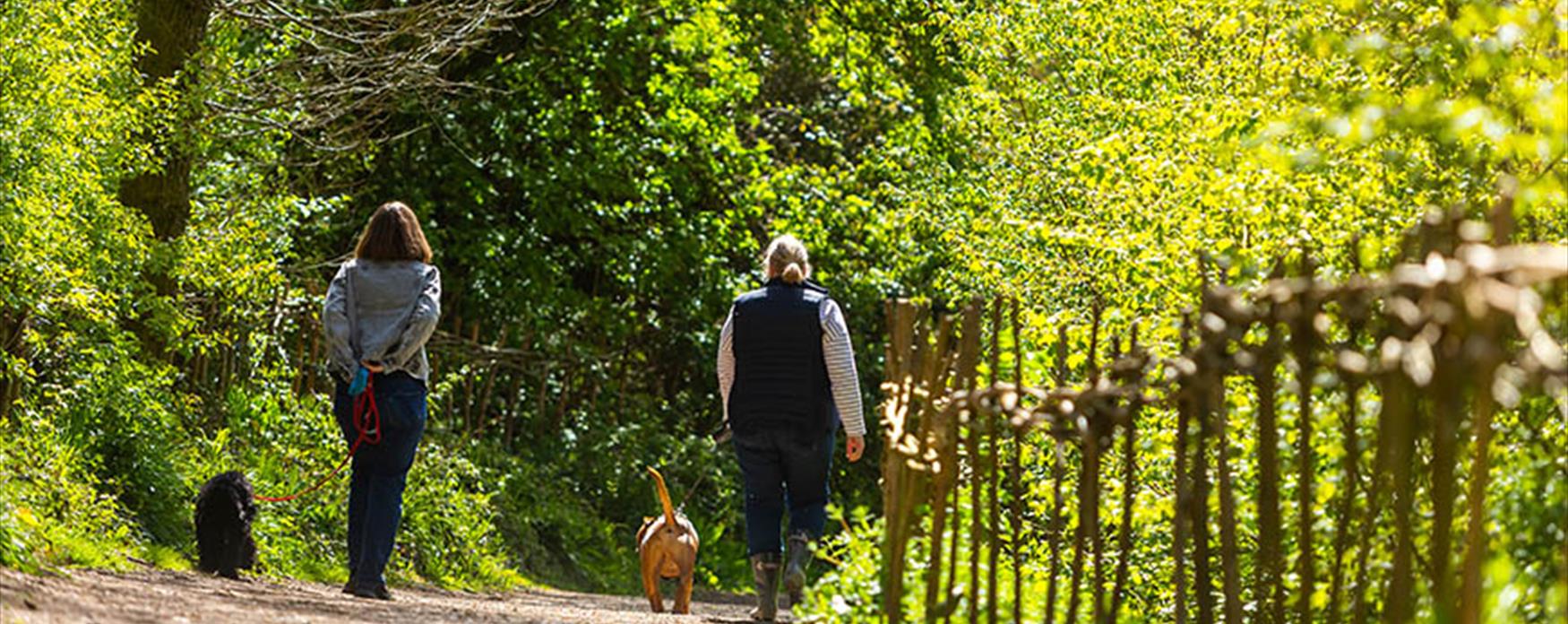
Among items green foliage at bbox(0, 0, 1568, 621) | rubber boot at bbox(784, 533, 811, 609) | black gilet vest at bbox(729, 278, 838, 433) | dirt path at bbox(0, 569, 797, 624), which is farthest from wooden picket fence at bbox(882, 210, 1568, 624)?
dirt path at bbox(0, 569, 797, 624)

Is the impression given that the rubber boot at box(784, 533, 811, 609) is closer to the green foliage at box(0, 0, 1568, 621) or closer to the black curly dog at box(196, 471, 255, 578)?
the green foliage at box(0, 0, 1568, 621)

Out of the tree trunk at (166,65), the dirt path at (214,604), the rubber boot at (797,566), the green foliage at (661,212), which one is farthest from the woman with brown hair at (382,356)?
the tree trunk at (166,65)

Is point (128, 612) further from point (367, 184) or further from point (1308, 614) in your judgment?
point (367, 184)

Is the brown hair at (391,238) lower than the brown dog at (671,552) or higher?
higher

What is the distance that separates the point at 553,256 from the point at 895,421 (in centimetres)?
1347

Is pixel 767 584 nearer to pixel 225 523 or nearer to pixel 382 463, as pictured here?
pixel 382 463

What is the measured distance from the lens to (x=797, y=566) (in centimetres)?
1002

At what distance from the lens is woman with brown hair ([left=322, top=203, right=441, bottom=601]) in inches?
383

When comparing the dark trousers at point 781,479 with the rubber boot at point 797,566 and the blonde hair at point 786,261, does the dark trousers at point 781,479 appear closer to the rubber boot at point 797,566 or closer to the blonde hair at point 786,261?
the rubber boot at point 797,566

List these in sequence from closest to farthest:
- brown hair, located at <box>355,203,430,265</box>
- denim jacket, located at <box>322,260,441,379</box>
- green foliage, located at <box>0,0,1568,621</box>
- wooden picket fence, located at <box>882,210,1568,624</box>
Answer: wooden picket fence, located at <box>882,210,1568,624</box> < green foliage, located at <box>0,0,1568,621</box> < denim jacket, located at <box>322,260,441,379</box> < brown hair, located at <box>355,203,430,265</box>

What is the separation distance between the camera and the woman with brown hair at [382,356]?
9.73 m

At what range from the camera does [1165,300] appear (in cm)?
833

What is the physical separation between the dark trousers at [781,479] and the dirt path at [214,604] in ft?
1.41

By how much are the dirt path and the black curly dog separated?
11 cm
